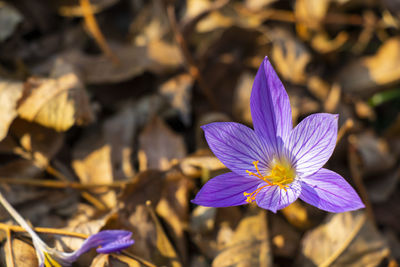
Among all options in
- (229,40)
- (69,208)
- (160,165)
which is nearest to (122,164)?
(160,165)

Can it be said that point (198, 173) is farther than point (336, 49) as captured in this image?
No

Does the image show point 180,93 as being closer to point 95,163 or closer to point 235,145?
point 95,163

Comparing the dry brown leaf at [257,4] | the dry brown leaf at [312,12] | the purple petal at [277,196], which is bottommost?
the purple petal at [277,196]

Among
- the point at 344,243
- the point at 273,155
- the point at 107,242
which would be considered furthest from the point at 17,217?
the point at 344,243

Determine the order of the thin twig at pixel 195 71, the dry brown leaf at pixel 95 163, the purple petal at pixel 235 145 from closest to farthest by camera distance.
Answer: the purple petal at pixel 235 145
the dry brown leaf at pixel 95 163
the thin twig at pixel 195 71

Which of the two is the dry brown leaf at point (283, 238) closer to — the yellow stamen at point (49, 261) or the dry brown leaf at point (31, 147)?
the yellow stamen at point (49, 261)

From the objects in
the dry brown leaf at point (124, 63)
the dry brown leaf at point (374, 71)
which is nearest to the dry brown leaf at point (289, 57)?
the dry brown leaf at point (374, 71)

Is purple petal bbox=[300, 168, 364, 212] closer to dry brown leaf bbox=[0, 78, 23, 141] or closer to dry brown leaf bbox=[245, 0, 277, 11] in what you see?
dry brown leaf bbox=[0, 78, 23, 141]

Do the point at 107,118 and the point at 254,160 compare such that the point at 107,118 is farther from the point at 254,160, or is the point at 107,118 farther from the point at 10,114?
the point at 254,160
